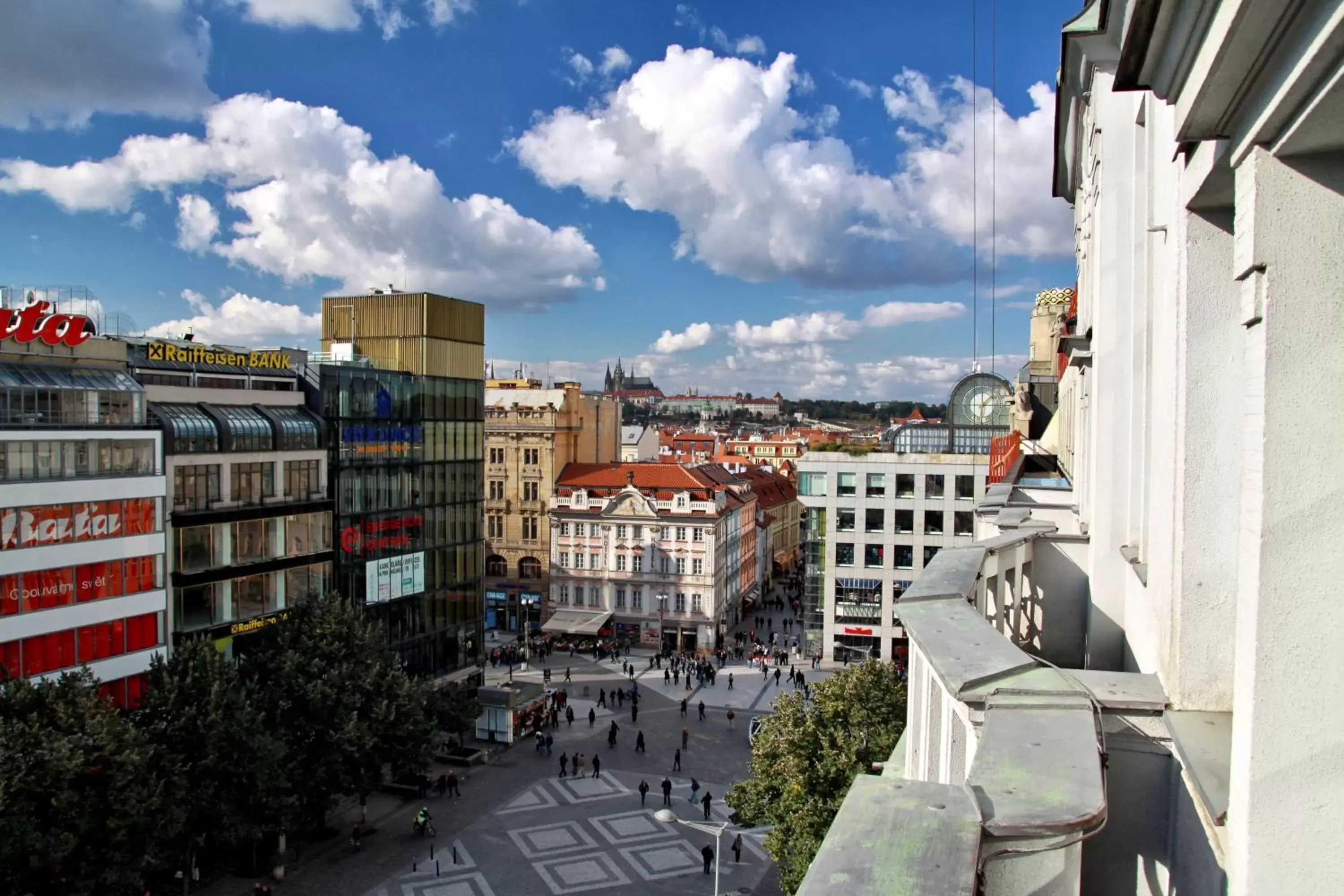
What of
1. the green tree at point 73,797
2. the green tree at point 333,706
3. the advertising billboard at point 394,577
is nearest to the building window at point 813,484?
the advertising billboard at point 394,577

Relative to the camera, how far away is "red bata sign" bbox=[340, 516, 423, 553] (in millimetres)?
49344

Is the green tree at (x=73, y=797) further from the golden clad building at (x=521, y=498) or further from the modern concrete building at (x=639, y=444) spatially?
the modern concrete building at (x=639, y=444)

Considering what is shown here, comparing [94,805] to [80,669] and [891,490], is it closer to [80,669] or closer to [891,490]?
[80,669]

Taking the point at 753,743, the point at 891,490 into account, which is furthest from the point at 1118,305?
the point at 891,490

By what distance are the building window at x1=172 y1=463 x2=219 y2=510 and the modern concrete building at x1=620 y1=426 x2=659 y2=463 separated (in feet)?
227

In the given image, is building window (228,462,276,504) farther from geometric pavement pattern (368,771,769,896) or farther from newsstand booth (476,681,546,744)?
geometric pavement pattern (368,771,769,896)

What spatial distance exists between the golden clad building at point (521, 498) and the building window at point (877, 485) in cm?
2651

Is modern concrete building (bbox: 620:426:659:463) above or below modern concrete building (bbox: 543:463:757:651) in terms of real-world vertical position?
above

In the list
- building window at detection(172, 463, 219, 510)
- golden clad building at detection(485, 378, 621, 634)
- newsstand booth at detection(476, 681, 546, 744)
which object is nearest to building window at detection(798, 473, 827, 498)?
golden clad building at detection(485, 378, 621, 634)

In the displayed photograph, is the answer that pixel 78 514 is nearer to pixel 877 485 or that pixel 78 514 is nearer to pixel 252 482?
pixel 252 482

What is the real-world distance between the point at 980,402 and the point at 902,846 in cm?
6584

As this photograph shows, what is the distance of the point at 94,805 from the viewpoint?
25750mm

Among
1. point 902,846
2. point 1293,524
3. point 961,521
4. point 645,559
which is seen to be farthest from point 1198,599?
point 645,559

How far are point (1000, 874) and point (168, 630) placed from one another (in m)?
40.4
